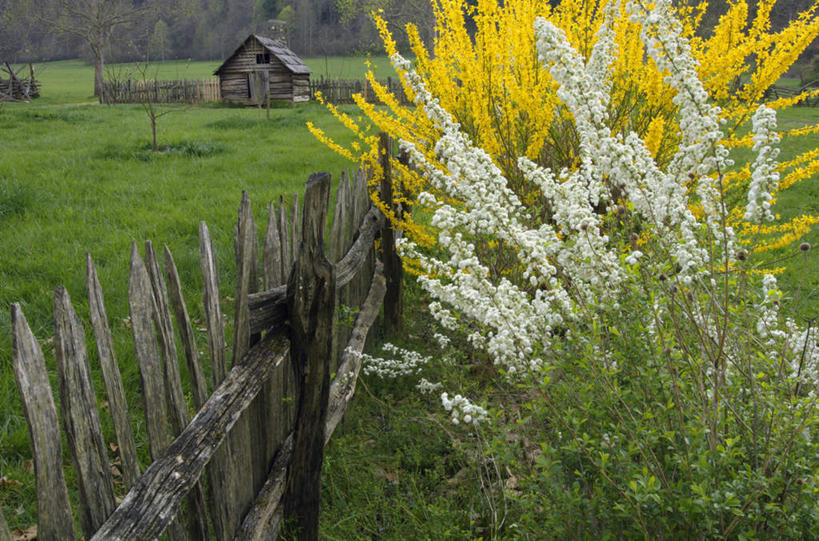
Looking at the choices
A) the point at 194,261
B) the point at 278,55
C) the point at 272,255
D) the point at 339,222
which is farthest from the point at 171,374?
the point at 278,55

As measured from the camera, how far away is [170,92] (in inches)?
1085

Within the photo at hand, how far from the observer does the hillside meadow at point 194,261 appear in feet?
8.92

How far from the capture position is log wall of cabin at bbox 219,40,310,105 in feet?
86.4

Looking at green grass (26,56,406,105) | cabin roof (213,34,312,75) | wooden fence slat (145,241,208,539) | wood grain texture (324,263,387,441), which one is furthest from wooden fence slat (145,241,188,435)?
green grass (26,56,406,105)

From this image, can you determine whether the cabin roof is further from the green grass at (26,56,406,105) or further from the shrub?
the shrub

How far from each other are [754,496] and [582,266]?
854 mm

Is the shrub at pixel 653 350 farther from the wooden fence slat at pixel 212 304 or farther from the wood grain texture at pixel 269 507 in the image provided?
the wood grain texture at pixel 269 507

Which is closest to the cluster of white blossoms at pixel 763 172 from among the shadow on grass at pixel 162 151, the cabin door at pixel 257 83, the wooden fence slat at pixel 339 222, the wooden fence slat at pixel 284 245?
the wooden fence slat at pixel 284 245

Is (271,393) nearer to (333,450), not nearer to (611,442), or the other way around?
(333,450)

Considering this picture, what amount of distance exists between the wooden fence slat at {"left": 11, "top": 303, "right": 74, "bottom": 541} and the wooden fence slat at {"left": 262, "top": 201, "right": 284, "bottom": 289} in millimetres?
1109

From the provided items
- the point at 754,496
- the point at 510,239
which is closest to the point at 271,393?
the point at 510,239

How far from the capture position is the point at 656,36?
1894 mm

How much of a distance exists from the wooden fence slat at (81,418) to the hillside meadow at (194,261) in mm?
1288

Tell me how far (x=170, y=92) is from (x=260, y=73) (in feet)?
16.1
